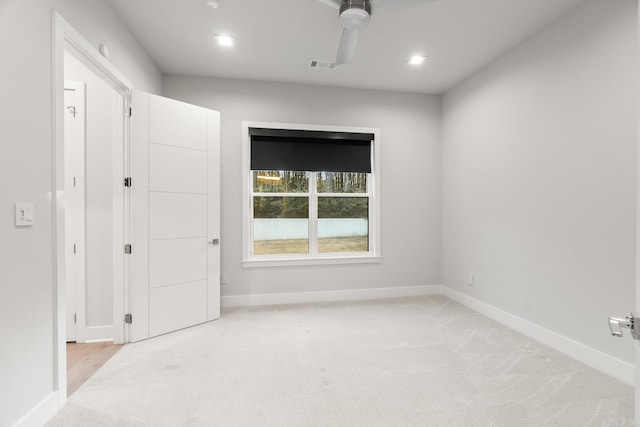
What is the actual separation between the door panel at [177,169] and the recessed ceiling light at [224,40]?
111cm

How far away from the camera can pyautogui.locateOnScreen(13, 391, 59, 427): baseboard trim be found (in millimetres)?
1710

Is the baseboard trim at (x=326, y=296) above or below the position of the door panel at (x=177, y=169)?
below

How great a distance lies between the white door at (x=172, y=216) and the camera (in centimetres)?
302

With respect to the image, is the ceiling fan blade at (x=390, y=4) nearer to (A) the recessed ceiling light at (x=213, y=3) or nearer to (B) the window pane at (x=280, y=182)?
(A) the recessed ceiling light at (x=213, y=3)

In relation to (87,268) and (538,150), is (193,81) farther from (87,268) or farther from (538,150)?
(538,150)

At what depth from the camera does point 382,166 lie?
4484mm

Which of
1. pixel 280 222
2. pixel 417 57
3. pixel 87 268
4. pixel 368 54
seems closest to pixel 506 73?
pixel 417 57

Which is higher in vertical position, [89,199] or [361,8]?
[361,8]

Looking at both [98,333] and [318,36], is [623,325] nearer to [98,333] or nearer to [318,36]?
[318,36]

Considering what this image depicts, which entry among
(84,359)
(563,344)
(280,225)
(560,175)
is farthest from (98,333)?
(560,175)

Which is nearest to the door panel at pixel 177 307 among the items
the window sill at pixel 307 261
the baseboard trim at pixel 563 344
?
the window sill at pixel 307 261

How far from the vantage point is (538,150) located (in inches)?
119

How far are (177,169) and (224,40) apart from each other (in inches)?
53.3

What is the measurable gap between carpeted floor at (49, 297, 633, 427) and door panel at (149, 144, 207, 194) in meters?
1.47
